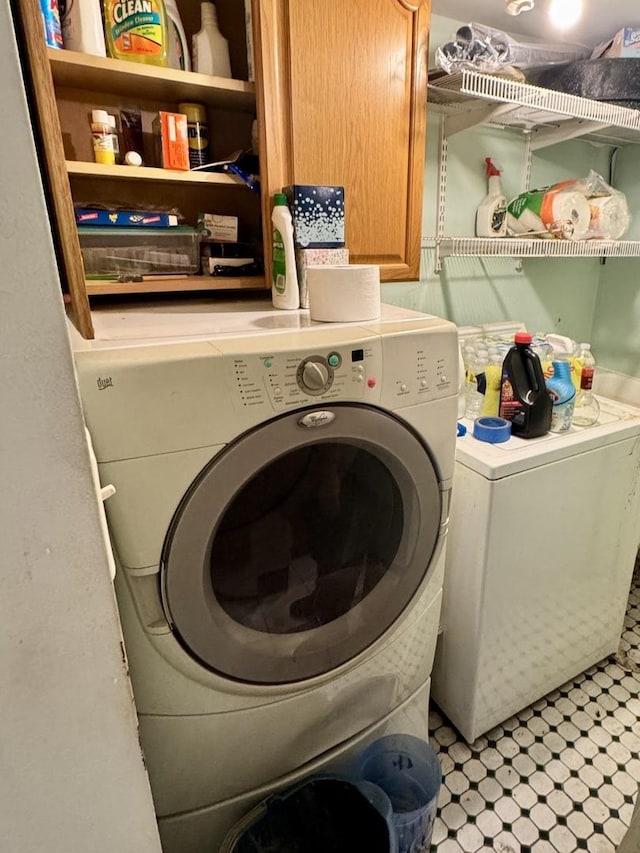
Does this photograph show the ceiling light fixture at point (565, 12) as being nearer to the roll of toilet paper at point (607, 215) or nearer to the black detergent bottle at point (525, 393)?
the roll of toilet paper at point (607, 215)

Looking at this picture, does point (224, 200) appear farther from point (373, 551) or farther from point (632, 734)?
point (632, 734)

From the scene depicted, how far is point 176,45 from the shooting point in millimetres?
1154

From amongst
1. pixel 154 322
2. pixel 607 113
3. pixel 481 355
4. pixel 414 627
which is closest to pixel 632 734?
pixel 414 627

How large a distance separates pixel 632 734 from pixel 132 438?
1754 mm

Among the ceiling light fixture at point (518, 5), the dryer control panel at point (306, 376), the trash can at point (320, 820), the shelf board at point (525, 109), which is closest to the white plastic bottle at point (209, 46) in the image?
the shelf board at point (525, 109)

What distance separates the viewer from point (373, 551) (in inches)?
42.5

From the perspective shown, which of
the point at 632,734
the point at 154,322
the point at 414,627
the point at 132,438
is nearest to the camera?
the point at 132,438

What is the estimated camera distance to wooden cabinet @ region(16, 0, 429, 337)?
3.64ft

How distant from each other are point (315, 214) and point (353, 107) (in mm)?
332

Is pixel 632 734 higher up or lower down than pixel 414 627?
lower down

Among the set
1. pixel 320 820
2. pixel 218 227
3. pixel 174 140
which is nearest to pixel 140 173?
pixel 174 140

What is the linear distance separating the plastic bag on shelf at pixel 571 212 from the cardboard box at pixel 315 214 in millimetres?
925

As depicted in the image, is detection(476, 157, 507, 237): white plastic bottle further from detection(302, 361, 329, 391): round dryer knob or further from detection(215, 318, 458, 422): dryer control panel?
detection(302, 361, 329, 391): round dryer knob

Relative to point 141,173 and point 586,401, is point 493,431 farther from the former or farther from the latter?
point 141,173
